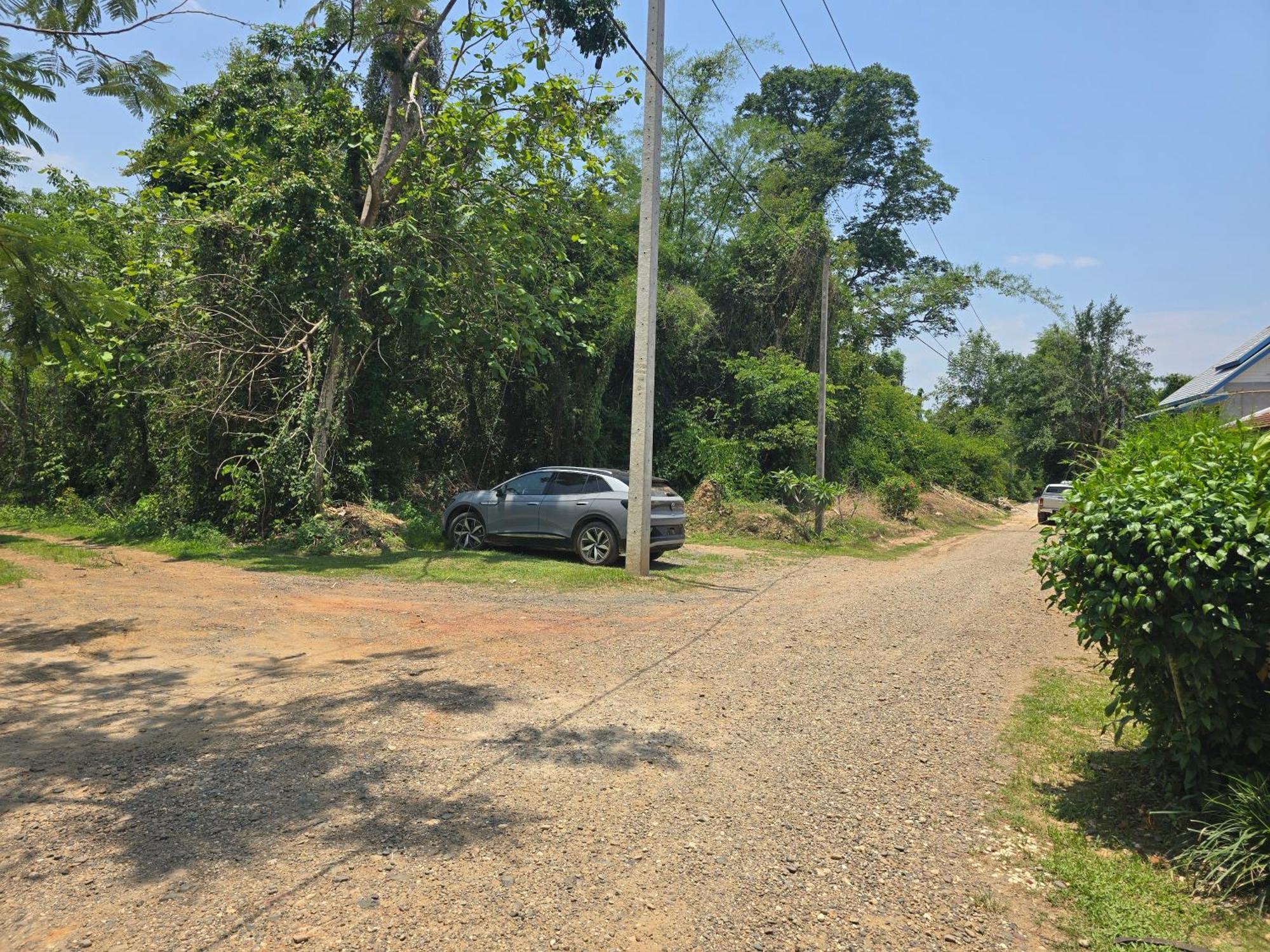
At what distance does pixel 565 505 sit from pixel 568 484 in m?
0.41

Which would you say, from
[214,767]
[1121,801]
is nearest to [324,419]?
[214,767]

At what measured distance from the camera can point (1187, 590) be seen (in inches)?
158

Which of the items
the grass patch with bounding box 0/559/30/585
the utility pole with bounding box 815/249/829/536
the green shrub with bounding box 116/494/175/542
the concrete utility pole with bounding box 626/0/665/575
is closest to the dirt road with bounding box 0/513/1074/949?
the grass patch with bounding box 0/559/30/585

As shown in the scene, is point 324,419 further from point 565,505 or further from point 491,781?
point 491,781

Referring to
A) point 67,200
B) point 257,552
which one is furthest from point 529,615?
point 67,200

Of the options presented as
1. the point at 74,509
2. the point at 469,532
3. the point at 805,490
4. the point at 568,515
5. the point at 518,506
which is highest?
the point at 805,490

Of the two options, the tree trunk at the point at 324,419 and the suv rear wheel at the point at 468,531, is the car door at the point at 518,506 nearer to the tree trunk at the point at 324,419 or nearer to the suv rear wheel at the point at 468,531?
the suv rear wheel at the point at 468,531

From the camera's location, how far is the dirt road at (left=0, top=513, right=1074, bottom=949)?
11.3 ft

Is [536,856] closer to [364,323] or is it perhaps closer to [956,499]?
[364,323]

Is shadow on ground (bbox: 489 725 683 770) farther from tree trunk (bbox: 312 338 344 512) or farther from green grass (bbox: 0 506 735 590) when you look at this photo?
tree trunk (bbox: 312 338 344 512)

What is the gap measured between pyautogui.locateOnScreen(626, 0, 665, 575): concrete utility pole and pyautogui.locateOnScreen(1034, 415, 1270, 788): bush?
8781mm

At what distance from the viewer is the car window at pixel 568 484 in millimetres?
14500

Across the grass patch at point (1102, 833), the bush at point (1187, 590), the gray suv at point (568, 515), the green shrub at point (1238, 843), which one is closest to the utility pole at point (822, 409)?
the gray suv at point (568, 515)

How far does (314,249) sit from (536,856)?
1243 cm
